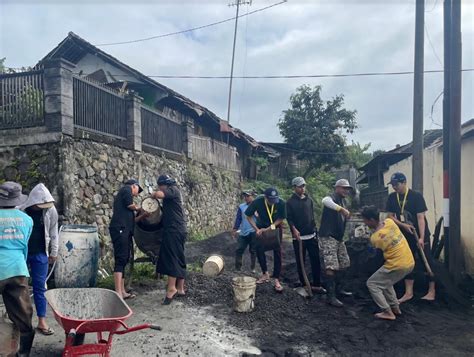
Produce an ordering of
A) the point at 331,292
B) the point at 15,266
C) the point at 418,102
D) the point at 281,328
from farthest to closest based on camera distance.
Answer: the point at 418,102, the point at 331,292, the point at 281,328, the point at 15,266

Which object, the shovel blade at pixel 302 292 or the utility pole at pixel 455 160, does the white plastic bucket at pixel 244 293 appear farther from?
the utility pole at pixel 455 160

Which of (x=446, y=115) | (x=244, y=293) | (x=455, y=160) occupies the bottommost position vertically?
(x=244, y=293)

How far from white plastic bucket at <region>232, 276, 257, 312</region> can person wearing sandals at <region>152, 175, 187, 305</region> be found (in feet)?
3.05

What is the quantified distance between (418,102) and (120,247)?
720 centimetres

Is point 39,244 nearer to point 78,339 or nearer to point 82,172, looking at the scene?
point 78,339

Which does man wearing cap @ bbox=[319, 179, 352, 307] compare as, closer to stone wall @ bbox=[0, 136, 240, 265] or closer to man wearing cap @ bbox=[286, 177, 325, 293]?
man wearing cap @ bbox=[286, 177, 325, 293]

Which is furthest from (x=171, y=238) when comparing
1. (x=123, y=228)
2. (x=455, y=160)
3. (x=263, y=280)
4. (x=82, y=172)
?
(x=455, y=160)

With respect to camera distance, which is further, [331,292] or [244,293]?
[331,292]

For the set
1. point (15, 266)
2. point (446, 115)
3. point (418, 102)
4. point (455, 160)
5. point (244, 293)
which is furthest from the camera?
point (418, 102)

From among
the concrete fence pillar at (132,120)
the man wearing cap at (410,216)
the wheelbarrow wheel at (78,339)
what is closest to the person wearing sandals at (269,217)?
the man wearing cap at (410,216)

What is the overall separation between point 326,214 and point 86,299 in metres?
3.73

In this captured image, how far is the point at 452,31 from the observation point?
23.8ft

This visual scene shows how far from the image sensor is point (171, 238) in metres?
6.02

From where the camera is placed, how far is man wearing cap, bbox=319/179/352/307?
6176 mm
